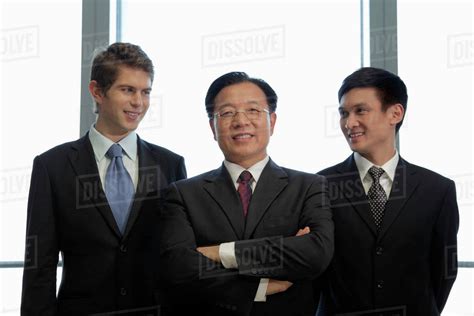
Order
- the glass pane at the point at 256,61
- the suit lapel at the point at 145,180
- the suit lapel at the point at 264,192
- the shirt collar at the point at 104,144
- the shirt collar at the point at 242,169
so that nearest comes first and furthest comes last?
the suit lapel at the point at 264,192
the shirt collar at the point at 242,169
the suit lapel at the point at 145,180
the shirt collar at the point at 104,144
the glass pane at the point at 256,61

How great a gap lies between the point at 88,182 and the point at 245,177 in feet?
1.87

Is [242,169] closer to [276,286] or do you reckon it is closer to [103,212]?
[276,286]

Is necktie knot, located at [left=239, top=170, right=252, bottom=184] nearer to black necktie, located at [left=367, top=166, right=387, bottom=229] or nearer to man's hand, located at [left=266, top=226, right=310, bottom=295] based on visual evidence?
man's hand, located at [left=266, top=226, right=310, bottom=295]

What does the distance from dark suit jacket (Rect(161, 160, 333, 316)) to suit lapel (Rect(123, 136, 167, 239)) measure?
18cm

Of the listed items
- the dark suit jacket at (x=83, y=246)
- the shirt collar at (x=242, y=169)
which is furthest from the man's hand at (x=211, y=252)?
the dark suit jacket at (x=83, y=246)

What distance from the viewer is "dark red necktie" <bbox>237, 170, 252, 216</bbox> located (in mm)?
1947

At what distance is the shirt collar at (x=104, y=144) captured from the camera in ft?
7.25

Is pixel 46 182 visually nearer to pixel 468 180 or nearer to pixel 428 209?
pixel 428 209

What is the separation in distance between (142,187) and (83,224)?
24 cm

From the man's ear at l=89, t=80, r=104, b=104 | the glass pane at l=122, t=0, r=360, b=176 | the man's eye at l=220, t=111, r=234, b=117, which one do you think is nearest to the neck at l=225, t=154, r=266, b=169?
the man's eye at l=220, t=111, r=234, b=117

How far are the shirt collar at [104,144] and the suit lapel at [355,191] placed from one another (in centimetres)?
76

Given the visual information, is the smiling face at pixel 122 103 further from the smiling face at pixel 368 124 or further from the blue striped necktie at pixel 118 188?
the smiling face at pixel 368 124

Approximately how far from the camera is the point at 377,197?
2107 millimetres

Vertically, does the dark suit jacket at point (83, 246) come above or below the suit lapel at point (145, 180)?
below
